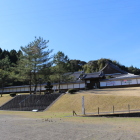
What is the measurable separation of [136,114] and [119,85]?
744 inches

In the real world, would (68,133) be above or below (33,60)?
below

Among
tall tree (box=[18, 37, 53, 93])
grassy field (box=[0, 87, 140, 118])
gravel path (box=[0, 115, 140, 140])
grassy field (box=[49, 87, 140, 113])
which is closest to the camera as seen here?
gravel path (box=[0, 115, 140, 140])

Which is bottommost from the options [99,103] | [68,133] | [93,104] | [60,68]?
[93,104]

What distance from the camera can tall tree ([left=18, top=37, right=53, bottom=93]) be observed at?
29.8m

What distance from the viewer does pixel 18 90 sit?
41.8 meters

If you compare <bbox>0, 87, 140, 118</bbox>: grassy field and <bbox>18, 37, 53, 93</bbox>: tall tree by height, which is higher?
<bbox>18, 37, 53, 93</bbox>: tall tree

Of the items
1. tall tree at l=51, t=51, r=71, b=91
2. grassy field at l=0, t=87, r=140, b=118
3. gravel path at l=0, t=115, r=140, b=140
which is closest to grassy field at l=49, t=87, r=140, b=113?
grassy field at l=0, t=87, r=140, b=118

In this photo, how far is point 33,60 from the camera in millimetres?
30531

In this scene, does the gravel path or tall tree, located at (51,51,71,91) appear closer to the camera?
the gravel path

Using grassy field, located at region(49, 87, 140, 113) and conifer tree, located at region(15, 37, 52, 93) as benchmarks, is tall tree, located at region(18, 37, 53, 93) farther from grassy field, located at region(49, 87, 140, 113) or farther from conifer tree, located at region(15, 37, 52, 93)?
grassy field, located at region(49, 87, 140, 113)

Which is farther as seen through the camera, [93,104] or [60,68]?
[60,68]

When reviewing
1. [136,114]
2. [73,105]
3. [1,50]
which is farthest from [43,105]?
[1,50]

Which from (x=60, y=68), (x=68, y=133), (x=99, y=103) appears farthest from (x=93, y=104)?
(x=68, y=133)

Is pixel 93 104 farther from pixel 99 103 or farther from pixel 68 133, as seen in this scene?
pixel 68 133
